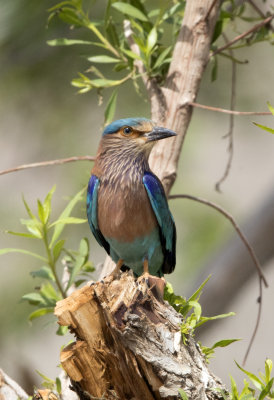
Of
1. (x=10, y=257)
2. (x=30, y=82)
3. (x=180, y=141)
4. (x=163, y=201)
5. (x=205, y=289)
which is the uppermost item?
(x=30, y=82)

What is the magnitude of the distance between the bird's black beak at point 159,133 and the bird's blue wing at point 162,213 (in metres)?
0.23

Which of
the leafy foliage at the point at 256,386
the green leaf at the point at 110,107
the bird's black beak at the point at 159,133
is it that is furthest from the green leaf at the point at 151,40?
the leafy foliage at the point at 256,386

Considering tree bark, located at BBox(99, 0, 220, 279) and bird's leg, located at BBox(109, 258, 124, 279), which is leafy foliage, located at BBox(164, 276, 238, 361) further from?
tree bark, located at BBox(99, 0, 220, 279)

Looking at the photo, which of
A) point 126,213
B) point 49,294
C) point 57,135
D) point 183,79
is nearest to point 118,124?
point 183,79

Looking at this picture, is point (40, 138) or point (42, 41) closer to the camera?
point (42, 41)

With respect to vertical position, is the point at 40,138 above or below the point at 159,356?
above

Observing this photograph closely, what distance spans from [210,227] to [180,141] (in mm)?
3132

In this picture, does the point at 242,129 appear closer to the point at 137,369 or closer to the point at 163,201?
the point at 163,201

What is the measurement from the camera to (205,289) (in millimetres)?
6551

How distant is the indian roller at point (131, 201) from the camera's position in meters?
4.21

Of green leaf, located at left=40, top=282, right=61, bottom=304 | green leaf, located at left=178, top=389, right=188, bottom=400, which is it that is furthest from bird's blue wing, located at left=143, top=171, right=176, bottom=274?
green leaf, located at left=178, top=389, right=188, bottom=400

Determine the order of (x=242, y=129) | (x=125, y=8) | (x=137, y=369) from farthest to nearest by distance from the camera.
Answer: (x=242, y=129), (x=125, y=8), (x=137, y=369)

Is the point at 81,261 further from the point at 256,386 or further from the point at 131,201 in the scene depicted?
the point at 256,386

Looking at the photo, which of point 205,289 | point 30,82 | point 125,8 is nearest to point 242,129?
point 205,289
